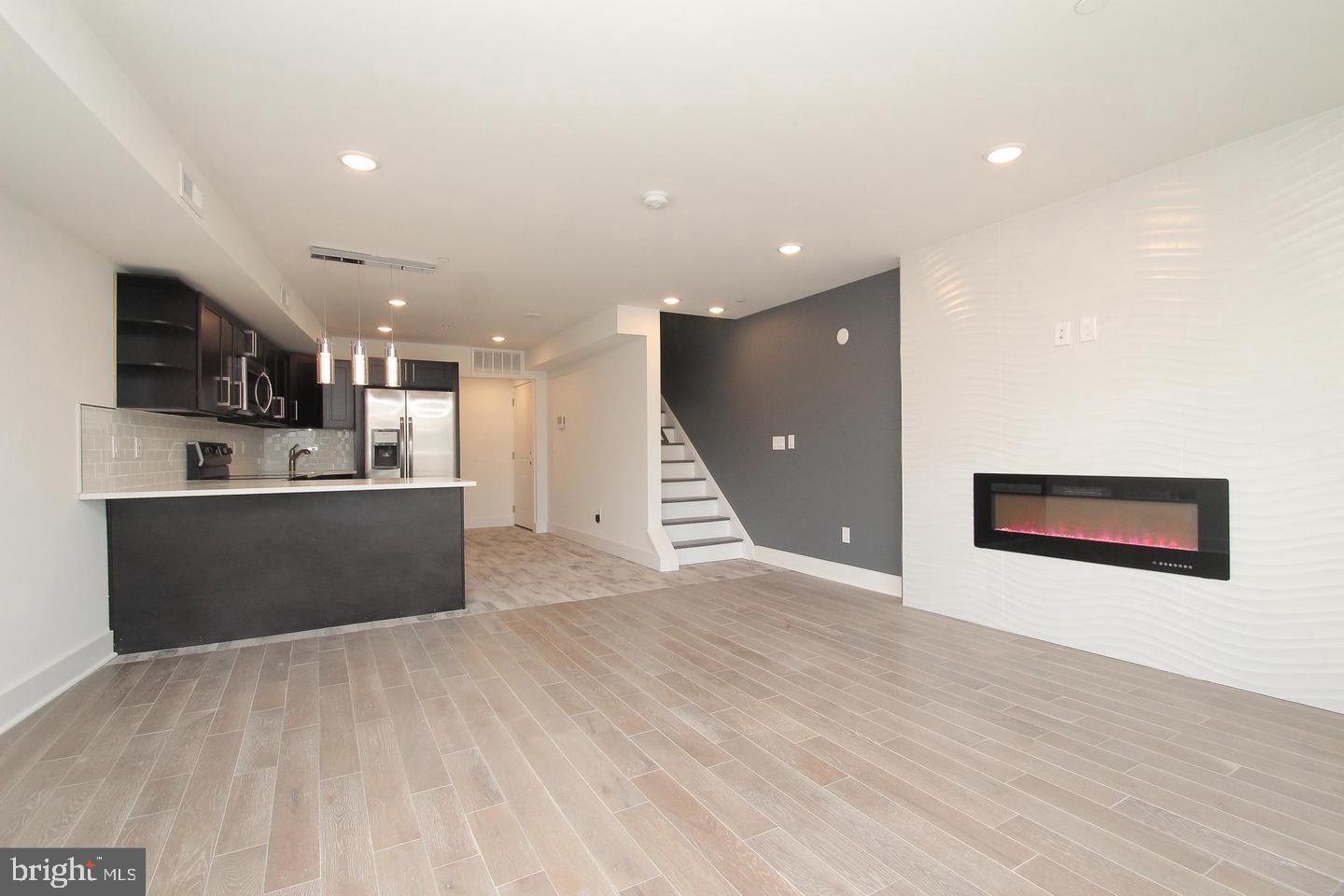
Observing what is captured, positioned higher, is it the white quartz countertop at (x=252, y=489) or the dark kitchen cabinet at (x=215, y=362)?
the dark kitchen cabinet at (x=215, y=362)

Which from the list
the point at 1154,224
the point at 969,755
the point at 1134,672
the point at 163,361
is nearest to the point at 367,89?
the point at 163,361

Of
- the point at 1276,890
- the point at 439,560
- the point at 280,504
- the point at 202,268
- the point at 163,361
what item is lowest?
the point at 1276,890

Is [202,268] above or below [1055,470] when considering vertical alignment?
above

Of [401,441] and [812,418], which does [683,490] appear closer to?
[812,418]

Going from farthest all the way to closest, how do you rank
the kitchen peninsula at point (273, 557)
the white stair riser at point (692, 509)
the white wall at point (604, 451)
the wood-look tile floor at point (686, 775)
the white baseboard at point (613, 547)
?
1. the white stair riser at point (692, 509)
2. the white wall at point (604, 451)
3. the white baseboard at point (613, 547)
4. the kitchen peninsula at point (273, 557)
5. the wood-look tile floor at point (686, 775)

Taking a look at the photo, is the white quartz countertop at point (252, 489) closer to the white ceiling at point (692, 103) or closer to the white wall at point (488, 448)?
the white ceiling at point (692, 103)

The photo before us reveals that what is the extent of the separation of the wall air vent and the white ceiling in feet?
0.77

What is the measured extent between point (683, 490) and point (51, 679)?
5198 millimetres

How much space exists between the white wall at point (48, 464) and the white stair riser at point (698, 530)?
4.38m

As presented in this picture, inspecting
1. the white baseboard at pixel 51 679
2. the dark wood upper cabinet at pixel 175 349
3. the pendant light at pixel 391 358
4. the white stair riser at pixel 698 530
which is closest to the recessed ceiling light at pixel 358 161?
the pendant light at pixel 391 358

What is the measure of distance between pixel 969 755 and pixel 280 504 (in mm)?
4023

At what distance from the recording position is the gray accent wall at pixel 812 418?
483 centimetres

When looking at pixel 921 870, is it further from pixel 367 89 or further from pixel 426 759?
pixel 367 89

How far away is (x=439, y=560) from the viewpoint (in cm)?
432
